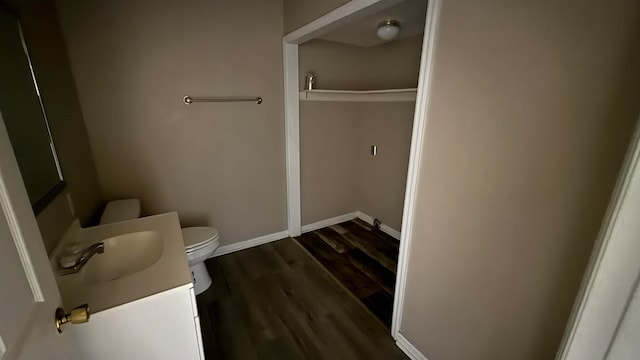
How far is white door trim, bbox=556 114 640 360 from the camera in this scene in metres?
0.48

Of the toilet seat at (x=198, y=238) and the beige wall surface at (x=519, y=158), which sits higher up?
the beige wall surface at (x=519, y=158)

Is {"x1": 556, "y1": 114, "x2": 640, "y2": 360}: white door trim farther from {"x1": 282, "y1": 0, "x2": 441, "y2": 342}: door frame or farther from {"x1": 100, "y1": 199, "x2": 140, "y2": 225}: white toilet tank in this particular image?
{"x1": 100, "y1": 199, "x2": 140, "y2": 225}: white toilet tank

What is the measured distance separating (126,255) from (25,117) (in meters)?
0.70

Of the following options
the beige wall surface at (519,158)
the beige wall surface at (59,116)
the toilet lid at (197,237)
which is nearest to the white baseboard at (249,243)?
the toilet lid at (197,237)

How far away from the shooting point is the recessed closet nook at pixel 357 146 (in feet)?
8.20

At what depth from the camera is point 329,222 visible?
10.5ft

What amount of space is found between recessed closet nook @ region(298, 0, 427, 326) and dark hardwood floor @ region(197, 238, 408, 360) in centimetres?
27

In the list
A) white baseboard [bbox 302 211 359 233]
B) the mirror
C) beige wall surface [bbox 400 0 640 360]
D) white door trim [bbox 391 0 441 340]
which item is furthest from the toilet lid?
beige wall surface [bbox 400 0 640 360]

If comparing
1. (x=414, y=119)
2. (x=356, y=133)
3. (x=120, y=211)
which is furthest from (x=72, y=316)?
(x=356, y=133)

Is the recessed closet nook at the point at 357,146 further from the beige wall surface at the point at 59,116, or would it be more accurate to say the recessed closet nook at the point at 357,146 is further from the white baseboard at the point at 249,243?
the beige wall surface at the point at 59,116

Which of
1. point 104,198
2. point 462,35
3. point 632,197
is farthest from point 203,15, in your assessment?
point 632,197

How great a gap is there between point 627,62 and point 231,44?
2.27m

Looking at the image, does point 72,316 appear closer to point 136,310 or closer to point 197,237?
point 136,310

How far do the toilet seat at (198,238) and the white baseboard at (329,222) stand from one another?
1164mm
